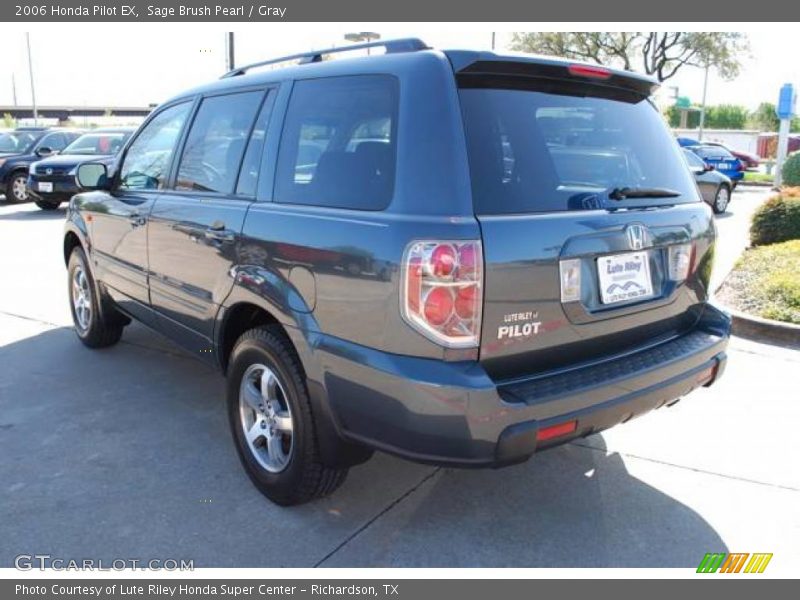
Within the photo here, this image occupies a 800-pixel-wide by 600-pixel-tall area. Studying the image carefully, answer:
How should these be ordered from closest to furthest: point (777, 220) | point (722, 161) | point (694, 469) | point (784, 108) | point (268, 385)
→ point (268, 385) < point (694, 469) < point (777, 220) < point (784, 108) < point (722, 161)

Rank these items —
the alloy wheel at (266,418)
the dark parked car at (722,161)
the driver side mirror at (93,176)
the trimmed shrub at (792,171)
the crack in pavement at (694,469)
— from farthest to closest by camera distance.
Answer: the dark parked car at (722,161)
the trimmed shrub at (792,171)
the driver side mirror at (93,176)
the crack in pavement at (694,469)
the alloy wheel at (266,418)

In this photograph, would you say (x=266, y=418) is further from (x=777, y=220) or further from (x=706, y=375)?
(x=777, y=220)

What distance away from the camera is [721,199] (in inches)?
583

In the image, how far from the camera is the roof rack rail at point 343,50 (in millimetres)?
2746

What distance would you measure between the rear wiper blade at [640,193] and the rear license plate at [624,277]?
0.25m

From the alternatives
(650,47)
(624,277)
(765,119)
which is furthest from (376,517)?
(765,119)

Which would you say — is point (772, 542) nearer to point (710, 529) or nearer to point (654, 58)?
point (710, 529)

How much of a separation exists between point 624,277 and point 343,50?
1582 mm

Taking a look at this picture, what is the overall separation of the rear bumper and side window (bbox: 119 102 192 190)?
2085 millimetres

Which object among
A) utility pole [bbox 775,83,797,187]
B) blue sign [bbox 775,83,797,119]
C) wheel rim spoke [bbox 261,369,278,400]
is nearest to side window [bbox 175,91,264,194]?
wheel rim spoke [bbox 261,369,278,400]

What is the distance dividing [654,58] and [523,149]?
106 feet

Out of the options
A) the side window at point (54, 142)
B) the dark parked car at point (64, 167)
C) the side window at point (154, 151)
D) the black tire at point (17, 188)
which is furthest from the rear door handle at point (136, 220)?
the side window at point (54, 142)

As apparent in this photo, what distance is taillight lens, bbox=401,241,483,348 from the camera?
238 centimetres

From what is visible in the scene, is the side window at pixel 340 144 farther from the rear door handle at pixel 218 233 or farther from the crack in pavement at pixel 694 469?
the crack in pavement at pixel 694 469
